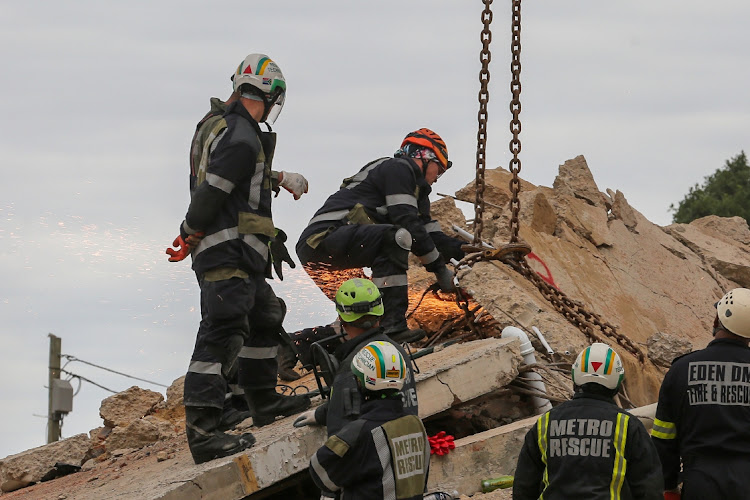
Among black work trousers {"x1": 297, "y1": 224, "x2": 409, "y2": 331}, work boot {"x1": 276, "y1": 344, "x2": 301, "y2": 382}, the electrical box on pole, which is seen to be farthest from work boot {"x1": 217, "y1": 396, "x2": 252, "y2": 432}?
the electrical box on pole

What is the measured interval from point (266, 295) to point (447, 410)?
169 cm

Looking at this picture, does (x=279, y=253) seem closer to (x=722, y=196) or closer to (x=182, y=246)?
(x=182, y=246)

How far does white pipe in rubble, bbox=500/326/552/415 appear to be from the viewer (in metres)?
8.52

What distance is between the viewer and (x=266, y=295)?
7.37m

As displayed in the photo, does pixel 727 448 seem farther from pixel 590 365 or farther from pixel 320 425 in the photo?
pixel 320 425

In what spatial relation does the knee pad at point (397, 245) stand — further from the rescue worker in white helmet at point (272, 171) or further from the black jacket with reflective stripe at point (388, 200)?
the rescue worker in white helmet at point (272, 171)

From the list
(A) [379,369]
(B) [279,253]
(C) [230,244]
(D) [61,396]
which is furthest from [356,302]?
(D) [61,396]

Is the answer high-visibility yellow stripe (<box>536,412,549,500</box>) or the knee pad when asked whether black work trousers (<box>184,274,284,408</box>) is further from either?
high-visibility yellow stripe (<box>536,412,549,500</box>)

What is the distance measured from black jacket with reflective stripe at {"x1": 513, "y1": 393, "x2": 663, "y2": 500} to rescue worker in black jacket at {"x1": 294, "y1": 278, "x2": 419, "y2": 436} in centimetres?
81

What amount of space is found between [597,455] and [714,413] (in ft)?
2.64

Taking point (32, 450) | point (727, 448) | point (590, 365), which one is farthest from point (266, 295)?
point (32, 450)

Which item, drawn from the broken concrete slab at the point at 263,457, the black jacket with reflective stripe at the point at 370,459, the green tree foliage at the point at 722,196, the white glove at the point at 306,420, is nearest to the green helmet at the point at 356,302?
the black jacket with reflective stripe at the point at 370,459

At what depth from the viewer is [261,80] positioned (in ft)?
23.6

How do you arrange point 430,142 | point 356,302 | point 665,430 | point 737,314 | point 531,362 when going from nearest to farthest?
point 737,314, point 665,430, point 356,302, point 531,362, point 430,142
